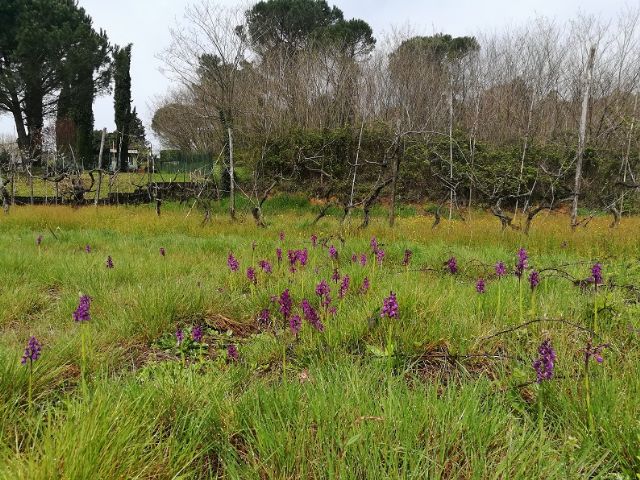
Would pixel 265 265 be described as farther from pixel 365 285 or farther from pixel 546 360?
pixel 546 360

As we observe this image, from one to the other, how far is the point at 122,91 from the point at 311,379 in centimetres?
4050

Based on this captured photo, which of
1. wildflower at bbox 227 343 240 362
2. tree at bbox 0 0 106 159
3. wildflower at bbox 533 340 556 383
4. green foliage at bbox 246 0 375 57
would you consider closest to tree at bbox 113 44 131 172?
tree at bbox 0 0 106 159

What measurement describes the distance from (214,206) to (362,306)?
508 inches

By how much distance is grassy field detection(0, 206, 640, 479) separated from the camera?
1311 mm

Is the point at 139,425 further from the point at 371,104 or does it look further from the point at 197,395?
the point at 371,104

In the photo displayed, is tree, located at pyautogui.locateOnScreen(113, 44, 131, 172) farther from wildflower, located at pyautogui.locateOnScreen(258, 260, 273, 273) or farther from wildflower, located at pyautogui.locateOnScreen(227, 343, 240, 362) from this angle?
wildflower, located at pyautogui.locateOnScreen(227, 343, 240, 362)

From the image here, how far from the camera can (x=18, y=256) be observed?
4.73 metres

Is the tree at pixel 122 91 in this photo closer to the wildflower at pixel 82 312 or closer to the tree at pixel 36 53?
the tree at pixel 36 53

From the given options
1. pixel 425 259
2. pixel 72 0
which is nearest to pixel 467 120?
pixel 425 259

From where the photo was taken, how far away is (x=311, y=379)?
6.31ft

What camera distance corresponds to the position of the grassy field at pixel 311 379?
131 centimetres

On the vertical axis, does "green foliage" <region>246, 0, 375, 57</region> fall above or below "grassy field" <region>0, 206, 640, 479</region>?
above

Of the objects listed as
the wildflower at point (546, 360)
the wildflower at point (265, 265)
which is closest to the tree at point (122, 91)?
the wildflower at point (265, 265)

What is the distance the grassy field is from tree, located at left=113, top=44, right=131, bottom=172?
35569mm
